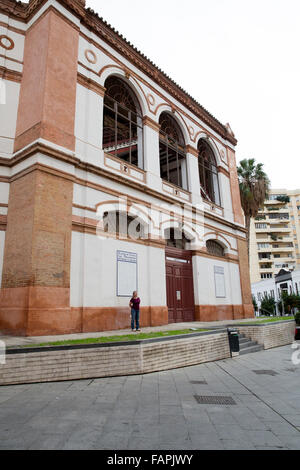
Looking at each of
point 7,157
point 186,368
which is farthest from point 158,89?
point 186,368

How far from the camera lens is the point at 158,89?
1647 centimetres

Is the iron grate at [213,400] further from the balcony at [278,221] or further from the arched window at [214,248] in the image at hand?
the balcony at [278,221]

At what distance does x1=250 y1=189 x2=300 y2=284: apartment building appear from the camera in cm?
6300

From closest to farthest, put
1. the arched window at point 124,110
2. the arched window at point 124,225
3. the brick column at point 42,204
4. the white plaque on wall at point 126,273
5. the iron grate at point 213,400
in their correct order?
the iron grate at point 213,400
the brick column at point 42,204
the white plaque on wall at point 126,273
the arched window at point 124,225
the arched window at point 124,110

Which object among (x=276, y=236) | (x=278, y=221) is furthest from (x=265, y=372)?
(x=278, y=221)

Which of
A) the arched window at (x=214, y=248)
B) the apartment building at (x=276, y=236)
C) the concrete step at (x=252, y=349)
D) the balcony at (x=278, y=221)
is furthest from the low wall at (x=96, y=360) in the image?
the balcony at (x=278, y=221)

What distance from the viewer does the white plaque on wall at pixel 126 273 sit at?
38.3ft

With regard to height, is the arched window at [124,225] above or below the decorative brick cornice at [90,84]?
below

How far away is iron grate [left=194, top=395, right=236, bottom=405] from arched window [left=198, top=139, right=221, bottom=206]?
15207 millimetres

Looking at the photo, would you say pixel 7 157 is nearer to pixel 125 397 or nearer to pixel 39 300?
pixel 39 300

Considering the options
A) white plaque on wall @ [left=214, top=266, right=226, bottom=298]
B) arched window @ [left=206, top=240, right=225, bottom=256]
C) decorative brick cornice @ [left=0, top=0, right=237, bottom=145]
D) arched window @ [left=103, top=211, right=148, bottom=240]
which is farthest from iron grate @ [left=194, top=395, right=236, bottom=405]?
decorative brick cornice @ [left=0, top=0, right=237, bottom=145]

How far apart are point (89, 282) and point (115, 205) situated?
3.36 m

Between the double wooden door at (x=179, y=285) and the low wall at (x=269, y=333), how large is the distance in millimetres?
3183

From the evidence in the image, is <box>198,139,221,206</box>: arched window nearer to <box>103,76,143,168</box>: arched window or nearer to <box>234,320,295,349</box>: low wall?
<box>103,76,143,168</box>: arched window
